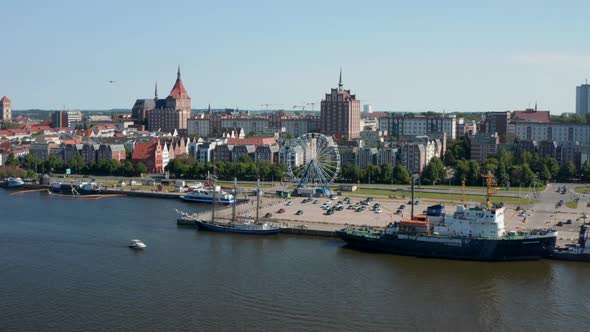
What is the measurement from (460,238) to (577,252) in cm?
336

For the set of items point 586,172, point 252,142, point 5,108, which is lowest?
point 586,172

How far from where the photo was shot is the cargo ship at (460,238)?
2192 centimetres

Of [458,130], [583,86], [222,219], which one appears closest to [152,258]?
[222,219]

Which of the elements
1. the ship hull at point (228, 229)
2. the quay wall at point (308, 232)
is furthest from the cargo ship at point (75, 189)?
the quay wall at point (308, 232)

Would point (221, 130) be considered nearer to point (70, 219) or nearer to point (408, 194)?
point (408, 194)

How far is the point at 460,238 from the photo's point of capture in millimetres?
22281

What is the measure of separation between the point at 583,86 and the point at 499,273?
7955 cm

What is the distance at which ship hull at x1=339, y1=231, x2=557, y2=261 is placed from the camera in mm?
21875

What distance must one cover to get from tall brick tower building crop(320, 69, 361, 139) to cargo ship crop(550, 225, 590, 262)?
123 ft

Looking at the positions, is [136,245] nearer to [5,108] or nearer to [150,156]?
[150,156]

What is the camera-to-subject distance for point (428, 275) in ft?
66.4

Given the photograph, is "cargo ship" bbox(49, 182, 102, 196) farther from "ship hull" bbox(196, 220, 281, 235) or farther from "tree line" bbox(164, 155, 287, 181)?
"ship hull" bbox(196, 220, 281, 235)

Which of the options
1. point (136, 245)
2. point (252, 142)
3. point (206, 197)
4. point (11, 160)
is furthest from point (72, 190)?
point (136, 245)

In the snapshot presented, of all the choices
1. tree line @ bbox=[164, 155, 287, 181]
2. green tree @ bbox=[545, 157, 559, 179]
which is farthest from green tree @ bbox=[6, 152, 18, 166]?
green tree @ bbox=[545, 157, 559, 179]
